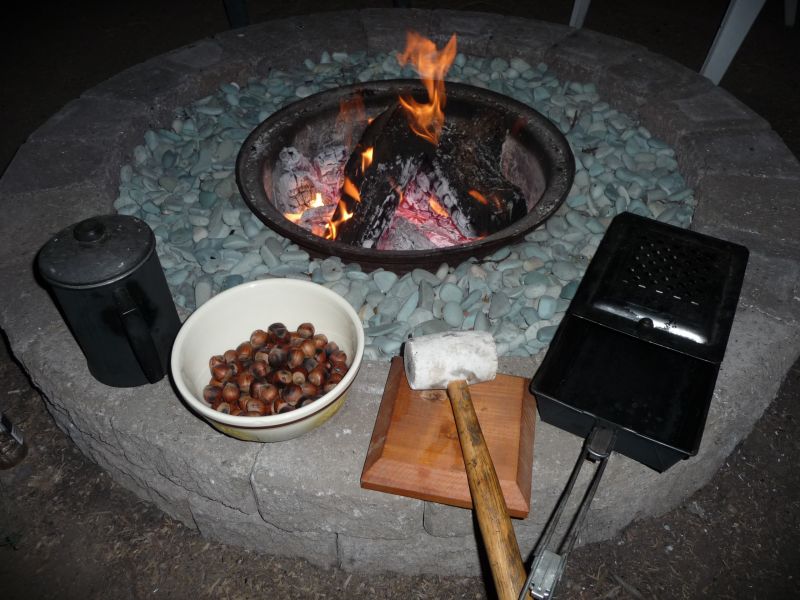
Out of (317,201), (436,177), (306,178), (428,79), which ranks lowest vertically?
(317,201)

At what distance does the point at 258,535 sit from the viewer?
2061 mm

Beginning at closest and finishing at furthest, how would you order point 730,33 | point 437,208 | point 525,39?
point 437,208 → point 730,33 → point 525,39

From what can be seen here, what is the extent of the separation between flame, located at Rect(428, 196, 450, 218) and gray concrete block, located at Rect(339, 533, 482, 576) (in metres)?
1.41

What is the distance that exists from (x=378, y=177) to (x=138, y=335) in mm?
1154

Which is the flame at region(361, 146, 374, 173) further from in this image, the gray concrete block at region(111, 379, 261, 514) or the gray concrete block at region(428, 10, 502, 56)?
the gray concrete block at region(428, 10, 502, 56)

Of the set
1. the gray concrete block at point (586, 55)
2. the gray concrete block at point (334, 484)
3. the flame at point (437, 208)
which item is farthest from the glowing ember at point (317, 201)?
the gray concrete block at point (586, 55)

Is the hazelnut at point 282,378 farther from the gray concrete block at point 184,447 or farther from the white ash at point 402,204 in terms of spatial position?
the white ash at point 402,204

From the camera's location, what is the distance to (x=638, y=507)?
6.63 feet

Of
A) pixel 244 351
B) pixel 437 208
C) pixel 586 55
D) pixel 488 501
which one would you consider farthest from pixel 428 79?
pixel 488 501

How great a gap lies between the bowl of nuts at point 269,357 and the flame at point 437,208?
1027 mm

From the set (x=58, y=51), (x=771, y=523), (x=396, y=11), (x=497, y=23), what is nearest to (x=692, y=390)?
(x=771, y=523)

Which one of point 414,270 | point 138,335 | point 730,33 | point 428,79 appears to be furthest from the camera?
point 730,33

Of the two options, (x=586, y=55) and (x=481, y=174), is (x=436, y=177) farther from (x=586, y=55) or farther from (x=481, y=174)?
(x=586, y=55)

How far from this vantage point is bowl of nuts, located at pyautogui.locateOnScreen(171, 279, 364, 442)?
1622mm
